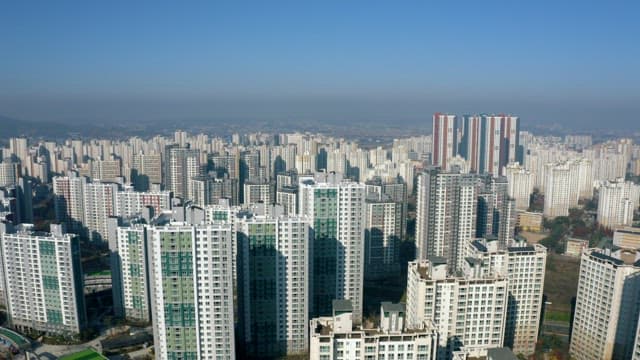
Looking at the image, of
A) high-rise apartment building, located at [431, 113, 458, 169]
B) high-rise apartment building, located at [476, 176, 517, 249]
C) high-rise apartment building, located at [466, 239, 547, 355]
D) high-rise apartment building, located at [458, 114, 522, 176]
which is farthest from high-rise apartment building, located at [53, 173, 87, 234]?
high-rise apartment building, located at [458, 114, 522, 176]

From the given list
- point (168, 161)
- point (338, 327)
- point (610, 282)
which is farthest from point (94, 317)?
point (168, 161)

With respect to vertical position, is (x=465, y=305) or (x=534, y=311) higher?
(x=465, y=305)

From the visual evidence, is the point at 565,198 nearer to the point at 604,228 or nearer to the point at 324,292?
the point at 604,228

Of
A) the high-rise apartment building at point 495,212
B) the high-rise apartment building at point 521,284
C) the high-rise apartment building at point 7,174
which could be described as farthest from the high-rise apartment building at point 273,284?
the high-rise apartment building at point 7,174

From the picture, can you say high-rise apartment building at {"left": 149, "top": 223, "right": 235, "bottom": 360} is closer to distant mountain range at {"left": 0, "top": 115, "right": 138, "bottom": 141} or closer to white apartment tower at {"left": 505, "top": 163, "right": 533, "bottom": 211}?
white apartment tower at {"left": 505, "top": 163, "right": 533, "bottom": 211}

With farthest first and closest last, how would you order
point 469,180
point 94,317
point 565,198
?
point 565,198
point 469,180
point 94,317

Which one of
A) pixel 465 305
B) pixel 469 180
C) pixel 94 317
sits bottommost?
pixel 94 317

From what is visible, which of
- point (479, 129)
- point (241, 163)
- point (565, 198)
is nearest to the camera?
point (565, 198)
